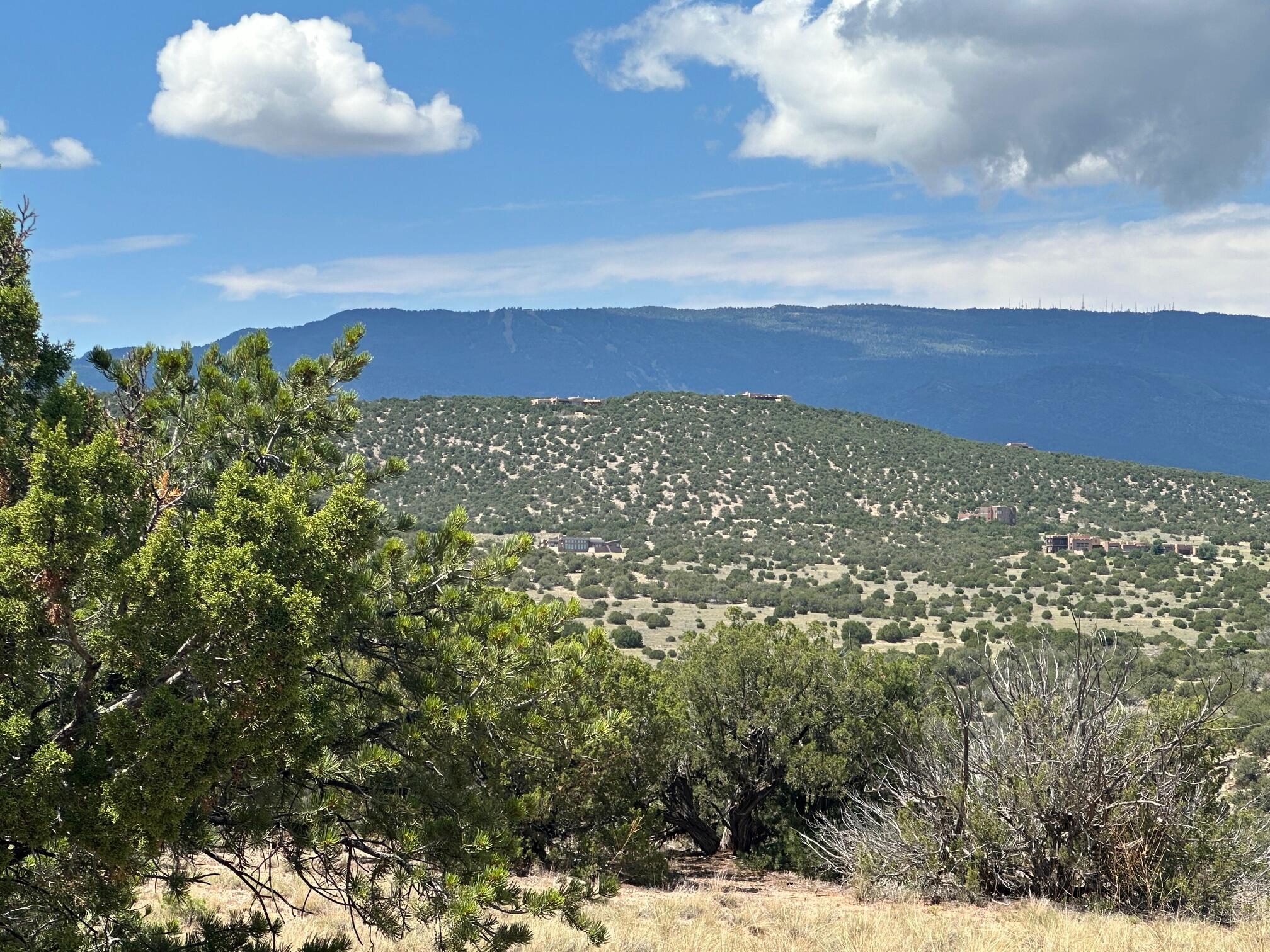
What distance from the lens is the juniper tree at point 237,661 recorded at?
3955mm

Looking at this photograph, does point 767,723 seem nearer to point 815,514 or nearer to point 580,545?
point 580,545

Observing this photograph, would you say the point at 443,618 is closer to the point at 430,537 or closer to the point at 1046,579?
the point at 430,537

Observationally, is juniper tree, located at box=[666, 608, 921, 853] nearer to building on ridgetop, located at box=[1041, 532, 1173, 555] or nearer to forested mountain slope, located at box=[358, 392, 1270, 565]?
forested mountain slope, located at box=[358, 392, 1270, 565]

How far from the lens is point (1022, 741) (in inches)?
355

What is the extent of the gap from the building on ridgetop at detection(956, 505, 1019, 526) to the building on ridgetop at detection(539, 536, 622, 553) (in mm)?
21878

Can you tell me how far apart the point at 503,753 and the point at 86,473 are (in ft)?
8.60

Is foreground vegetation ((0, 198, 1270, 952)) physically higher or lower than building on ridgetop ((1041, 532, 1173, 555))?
higher

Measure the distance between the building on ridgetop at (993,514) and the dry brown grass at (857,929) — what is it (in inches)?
2333

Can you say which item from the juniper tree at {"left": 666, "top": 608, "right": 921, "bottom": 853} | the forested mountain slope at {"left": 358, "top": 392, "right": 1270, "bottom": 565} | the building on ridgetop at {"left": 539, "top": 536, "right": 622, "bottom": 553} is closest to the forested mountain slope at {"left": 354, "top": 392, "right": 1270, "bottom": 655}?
the forested mountain slope at {"left": 358, "top": 392, "right": 1270, "bottom": 565}

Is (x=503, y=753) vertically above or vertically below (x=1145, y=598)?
above

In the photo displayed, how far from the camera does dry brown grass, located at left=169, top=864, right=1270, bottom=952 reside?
700 cm

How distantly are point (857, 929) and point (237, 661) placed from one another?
5280mm

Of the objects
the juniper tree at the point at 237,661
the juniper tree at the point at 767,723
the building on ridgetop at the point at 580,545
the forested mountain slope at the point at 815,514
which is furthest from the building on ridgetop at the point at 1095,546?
the juniper tree at the point at 237,661

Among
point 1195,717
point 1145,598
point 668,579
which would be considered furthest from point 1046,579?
point 1195,717
